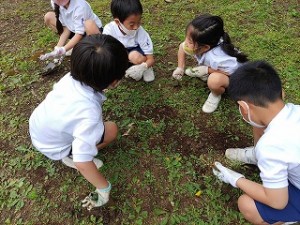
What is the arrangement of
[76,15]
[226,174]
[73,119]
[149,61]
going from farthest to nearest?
1. [76,15]
2. [149,61]
3. [226,174]
4. [73,119]

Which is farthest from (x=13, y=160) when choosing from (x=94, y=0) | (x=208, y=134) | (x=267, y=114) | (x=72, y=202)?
(x=94, y=0)

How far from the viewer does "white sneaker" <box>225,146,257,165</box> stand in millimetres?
2242

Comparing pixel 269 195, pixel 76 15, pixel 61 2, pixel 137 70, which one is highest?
pixel 61 2

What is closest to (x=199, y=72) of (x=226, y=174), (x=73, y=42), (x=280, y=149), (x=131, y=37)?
(x=131, y=37)

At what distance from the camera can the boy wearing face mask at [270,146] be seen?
159cm

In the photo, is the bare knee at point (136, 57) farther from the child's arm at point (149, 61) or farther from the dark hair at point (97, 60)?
the dark hair at point (97, 60)

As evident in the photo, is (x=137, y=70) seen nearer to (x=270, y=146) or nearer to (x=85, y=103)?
(x=85, y=103)

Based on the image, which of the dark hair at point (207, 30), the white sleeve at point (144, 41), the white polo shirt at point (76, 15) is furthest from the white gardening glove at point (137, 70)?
the white polo shirt at point (76, 15)

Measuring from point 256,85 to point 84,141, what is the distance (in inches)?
37.9

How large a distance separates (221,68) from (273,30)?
1.30 metres

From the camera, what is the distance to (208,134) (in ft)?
8.33

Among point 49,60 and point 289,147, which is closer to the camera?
point 289,147

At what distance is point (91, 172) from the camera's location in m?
1.85

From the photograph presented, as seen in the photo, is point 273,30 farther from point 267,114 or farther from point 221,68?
point 267,114
